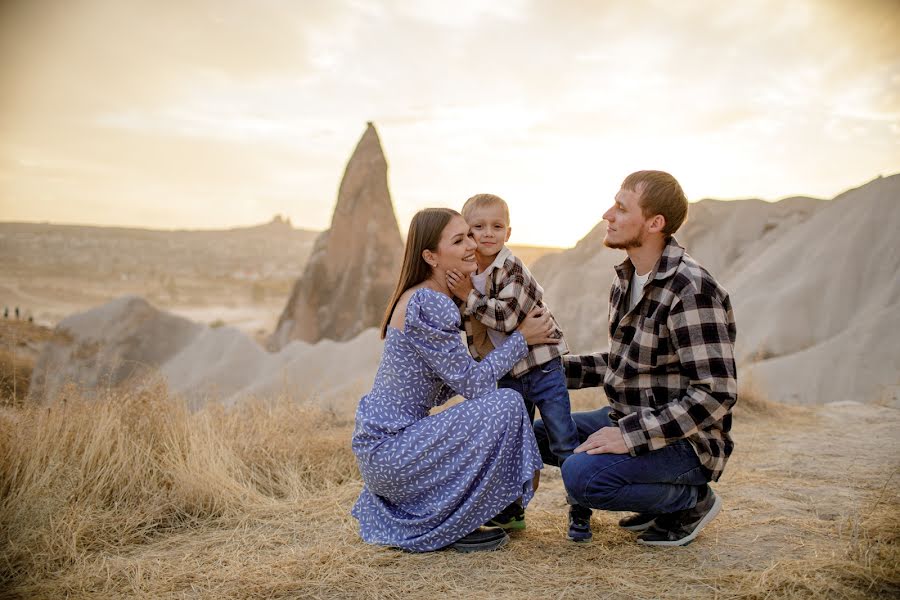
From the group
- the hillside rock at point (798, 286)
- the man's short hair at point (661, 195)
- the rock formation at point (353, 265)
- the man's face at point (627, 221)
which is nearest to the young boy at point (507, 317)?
the man's face at point (627, 221)

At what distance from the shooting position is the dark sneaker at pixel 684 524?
300 centimetres

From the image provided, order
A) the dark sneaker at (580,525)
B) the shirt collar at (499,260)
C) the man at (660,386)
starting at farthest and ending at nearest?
1. the shirt collar at (499,260)
2. the dark sneaker at (580,525)
3. the man at (660,386)

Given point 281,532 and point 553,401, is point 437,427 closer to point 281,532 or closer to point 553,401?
point 553,401

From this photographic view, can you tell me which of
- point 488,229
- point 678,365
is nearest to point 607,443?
point 678,365

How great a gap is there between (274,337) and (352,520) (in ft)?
55.6

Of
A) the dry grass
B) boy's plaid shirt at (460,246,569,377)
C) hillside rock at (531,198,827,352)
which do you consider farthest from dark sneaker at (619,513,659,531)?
hillside rock at (531,198,827,352)

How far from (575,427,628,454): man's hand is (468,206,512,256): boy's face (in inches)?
41.8

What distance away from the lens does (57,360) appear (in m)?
13.6

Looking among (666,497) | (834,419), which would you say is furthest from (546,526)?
(834,419)

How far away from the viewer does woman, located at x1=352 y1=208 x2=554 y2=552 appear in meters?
2.88

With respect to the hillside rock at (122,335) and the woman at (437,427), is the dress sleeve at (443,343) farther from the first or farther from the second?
the hillside rock at (122,335)

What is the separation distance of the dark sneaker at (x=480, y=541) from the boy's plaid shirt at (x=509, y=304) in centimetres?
75

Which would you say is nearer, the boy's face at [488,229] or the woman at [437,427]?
the woman at [437,427]

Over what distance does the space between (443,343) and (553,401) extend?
70 centimetres
